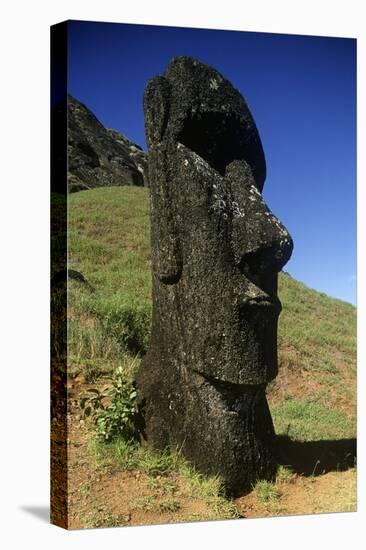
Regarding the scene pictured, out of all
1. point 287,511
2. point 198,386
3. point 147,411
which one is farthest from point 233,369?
point 287,511

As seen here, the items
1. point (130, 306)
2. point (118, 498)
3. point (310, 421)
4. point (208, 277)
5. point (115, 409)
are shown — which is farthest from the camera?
point (130, 306)

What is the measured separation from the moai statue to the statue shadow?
0.62m

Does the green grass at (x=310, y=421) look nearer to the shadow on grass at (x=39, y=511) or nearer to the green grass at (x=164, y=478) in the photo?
the green grass at (x=164, y=478)

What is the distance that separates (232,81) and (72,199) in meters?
2.26

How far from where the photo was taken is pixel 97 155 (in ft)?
38.0

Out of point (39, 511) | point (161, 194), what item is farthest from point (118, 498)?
point (161, 194)

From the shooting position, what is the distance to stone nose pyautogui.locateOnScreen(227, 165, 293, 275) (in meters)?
9.73

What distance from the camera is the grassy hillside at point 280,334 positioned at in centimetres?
1061

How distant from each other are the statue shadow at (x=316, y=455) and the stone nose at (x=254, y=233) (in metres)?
2.14

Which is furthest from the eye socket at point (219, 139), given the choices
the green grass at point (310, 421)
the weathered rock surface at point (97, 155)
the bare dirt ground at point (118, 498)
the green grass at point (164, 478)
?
the green grass at point (310, 421)

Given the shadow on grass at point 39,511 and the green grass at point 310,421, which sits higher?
the green grass at point 310,421

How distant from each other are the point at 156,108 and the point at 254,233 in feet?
5.34

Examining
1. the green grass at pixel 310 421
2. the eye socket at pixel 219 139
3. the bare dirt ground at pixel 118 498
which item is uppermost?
the eye socket at pixel 219 139

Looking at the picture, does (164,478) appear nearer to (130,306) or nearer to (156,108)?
(130,306)
